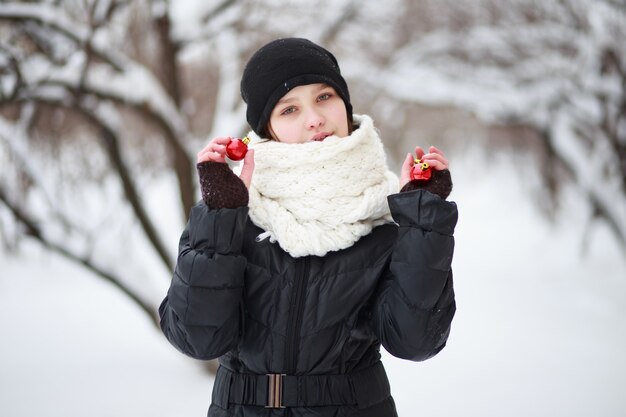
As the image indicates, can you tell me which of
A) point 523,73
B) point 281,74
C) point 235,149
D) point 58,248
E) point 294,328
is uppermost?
point 523,73

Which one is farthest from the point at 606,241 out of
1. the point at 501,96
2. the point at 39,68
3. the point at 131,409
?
the point at 39,68

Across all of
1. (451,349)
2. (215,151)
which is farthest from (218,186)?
(451,349)

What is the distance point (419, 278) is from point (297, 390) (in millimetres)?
407

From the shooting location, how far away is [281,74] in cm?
168

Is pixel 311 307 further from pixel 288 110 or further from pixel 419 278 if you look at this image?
pixel 288 110

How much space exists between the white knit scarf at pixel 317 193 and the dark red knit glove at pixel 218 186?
0.48 feet

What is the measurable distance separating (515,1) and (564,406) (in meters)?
5.23

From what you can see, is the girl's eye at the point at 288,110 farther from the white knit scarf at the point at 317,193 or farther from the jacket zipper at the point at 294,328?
the jacket zipper at the point at 294,328

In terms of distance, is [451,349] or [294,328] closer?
[294,328]

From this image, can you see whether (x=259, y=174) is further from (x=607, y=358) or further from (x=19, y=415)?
(x=607, y=358)

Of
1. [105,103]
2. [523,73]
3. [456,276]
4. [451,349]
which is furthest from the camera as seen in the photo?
[456,276]

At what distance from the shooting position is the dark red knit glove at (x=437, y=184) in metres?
1.56

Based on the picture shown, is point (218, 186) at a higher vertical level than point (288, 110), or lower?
lower

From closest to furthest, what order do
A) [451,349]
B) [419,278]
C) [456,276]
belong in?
[419,278], [451,349], [456,276]
